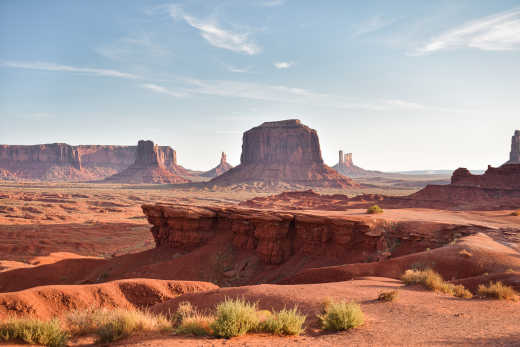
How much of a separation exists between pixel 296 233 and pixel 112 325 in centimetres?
1244

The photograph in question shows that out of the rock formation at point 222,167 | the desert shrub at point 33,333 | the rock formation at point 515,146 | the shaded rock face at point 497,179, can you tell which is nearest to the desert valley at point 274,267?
the desert shrub at point 33,333

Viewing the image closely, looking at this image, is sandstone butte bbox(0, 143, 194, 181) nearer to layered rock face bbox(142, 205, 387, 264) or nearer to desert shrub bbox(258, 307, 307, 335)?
layered rock face bbox(142, 205, 387, 264)

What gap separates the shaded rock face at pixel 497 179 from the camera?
44.3 metres

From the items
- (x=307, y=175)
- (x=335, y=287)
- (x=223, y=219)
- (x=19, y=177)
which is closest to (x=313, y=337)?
(x=335, y=287)

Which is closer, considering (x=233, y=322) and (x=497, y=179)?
(x=233, y=322)

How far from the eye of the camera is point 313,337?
4676 millimetres

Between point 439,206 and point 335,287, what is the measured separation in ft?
129

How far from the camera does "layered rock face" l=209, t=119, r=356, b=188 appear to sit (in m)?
106

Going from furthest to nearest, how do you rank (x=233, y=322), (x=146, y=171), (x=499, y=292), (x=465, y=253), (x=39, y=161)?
(x=39, y=161), (x=146, y=171), (x=465, y=253), (x=499, y=292), (x=233, y=322)

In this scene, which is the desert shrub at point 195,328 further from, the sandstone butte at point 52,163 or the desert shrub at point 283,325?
the sandstone butte at point 52,163

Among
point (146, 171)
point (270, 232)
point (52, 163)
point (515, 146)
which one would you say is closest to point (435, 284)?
point (270, 232)

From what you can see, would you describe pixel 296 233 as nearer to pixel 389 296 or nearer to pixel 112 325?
pixel 389 296

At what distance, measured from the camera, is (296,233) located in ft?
53.9

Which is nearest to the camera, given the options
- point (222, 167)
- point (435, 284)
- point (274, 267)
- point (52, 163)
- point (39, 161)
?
A: point (435, 284)
